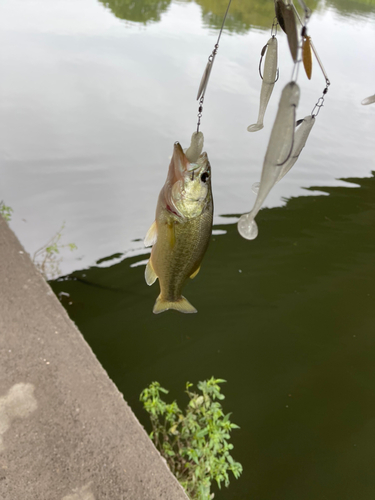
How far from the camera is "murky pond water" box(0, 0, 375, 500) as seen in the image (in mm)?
3141

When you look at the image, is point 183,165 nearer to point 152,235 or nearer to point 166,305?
point 152,235

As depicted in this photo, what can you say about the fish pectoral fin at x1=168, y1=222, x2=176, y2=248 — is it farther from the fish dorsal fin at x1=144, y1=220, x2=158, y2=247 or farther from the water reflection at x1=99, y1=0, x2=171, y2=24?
the water reflection at x1=99, y1=0, x2=171, y2=24

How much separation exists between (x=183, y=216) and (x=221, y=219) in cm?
402

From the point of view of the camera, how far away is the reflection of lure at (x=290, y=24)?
44 cm

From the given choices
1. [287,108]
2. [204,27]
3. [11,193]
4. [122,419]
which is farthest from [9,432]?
[204,27]

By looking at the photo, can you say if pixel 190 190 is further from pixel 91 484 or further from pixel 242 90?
pixel 242 90

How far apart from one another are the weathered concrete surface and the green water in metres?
0.82

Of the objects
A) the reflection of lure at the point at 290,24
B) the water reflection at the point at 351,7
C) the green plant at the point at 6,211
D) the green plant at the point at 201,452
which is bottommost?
the green plant at the point at 6,211

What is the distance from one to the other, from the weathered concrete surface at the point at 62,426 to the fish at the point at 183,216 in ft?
4.65

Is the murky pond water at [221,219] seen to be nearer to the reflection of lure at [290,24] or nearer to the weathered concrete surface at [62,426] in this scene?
the weathered concrete surface at [62,426]

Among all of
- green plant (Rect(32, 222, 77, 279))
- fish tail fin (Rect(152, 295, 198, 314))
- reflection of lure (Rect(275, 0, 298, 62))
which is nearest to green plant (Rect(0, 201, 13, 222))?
green plant (Rect(32, 222, 77, 279))

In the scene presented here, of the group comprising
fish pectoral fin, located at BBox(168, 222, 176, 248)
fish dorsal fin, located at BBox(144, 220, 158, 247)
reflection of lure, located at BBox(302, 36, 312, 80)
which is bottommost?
fish dorsal fin, located at BBox(144, 220, 158, 247)

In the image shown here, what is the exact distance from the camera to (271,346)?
3590 millimetres

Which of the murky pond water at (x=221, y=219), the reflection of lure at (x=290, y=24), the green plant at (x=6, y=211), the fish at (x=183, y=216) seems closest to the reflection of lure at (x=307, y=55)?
the reflection of lure at (x=290, y=24)
